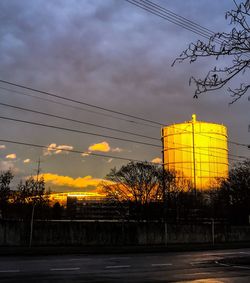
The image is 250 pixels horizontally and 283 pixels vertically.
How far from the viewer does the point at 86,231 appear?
39.4 metres

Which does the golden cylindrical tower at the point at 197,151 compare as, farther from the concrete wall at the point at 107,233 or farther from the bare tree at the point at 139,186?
the concrete wall at the point at 107,233

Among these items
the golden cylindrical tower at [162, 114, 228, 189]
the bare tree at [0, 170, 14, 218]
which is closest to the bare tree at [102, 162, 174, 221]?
the golden cylindrical tower at [162, 114, 228, 189]

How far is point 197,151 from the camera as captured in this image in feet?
280

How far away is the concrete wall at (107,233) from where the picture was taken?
118 ft

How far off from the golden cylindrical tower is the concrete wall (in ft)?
102

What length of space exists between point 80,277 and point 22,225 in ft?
68.9

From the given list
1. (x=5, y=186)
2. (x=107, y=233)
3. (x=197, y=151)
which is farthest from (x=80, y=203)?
(x=107, y=233)

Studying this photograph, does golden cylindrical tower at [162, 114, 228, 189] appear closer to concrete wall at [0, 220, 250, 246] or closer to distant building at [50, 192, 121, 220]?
distant building at [50, 192, 121, 220]

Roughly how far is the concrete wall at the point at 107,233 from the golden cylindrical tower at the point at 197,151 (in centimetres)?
3114

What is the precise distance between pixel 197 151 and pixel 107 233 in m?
46.9

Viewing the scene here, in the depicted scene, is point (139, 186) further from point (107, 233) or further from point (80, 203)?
point (80, 203)

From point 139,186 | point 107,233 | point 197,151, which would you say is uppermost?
point 197,151

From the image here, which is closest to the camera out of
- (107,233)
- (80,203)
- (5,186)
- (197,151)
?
(107,233)

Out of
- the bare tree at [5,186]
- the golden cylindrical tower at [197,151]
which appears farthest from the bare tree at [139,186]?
Result: the bare tree at [5,186]
